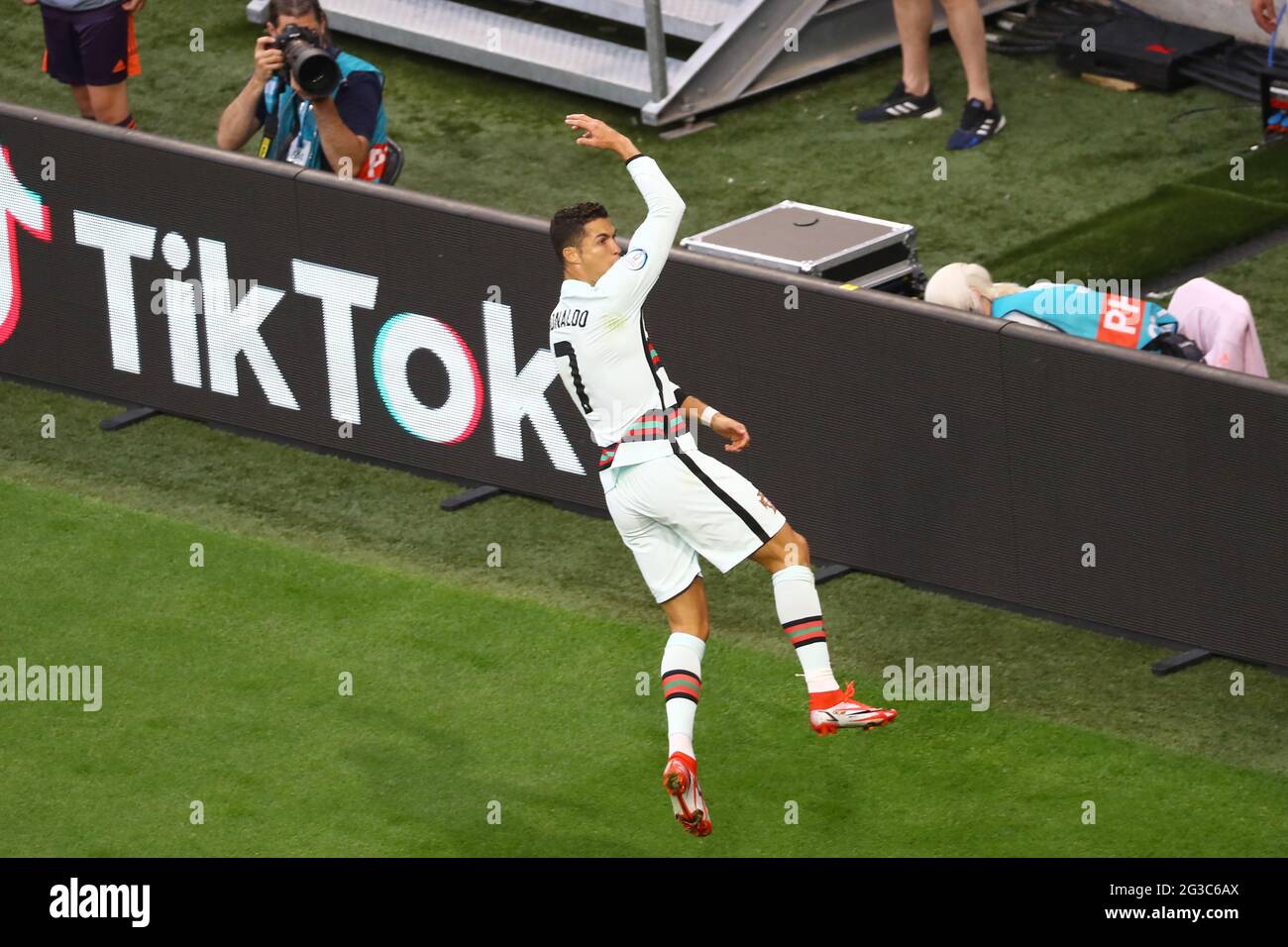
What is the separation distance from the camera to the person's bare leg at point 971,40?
1342 centimetres

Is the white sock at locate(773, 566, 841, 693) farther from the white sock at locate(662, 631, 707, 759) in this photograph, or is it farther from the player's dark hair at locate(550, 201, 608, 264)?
the player's dark hair at locate(550, 201, 608, 264)

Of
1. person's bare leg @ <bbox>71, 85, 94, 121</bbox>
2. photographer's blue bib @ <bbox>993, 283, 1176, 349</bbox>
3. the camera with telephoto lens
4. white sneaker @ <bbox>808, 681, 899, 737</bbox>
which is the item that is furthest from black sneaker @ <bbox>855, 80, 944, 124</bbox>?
white sneaker @ <bbox>808, 681, 899, 737</bbox>

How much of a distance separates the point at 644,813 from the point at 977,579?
1.80 m

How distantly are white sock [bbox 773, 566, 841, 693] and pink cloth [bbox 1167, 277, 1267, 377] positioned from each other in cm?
205

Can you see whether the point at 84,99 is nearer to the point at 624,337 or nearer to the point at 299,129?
the point at 299,129

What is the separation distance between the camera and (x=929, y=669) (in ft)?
30.2

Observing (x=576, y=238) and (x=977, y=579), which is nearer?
(x=576, y=238)

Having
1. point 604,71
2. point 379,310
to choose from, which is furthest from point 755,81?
point 379,310

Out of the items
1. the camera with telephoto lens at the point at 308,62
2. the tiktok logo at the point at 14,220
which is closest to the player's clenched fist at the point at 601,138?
the camera with telephoto lens at the point at 308,62

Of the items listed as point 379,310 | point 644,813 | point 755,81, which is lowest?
point 644,813

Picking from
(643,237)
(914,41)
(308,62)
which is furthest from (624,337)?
(914,41)

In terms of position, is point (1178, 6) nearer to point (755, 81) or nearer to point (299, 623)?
point (755, 81)

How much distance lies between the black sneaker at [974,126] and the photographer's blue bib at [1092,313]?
4.21 metres

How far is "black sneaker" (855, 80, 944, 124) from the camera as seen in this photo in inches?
556
